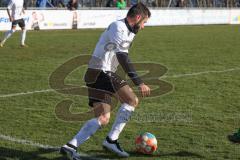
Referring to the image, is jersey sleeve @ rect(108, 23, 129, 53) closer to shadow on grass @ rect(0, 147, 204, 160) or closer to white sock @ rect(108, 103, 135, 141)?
white sock @ rect(108, 103, 135, 141)


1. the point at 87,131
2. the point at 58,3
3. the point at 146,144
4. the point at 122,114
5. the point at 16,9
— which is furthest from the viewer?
the point at 58,3

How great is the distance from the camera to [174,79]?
1157 cm

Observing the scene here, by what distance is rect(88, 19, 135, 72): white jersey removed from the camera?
223 inches

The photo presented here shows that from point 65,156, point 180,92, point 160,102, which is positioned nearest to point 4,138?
point 65,156

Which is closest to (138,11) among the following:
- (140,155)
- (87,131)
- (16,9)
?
(87,131)

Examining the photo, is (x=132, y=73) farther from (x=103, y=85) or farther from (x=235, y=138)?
(x=235, y=138)

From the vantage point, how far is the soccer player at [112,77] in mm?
5621

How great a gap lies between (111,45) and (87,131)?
1103 millimetres

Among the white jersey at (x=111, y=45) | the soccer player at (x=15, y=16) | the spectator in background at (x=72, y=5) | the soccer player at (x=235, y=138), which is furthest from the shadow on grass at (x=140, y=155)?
the spectator in background at (x=72, y=5)

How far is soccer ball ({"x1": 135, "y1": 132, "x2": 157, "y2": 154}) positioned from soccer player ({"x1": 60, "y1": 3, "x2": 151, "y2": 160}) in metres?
0.22

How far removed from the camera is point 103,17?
31.2 m

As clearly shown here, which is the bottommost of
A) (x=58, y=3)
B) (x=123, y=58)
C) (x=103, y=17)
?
(x=103, y=17)

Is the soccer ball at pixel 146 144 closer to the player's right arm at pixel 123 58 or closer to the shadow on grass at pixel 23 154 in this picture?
the player's right arm at pixel 123 58

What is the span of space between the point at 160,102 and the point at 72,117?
2047 millimetres
